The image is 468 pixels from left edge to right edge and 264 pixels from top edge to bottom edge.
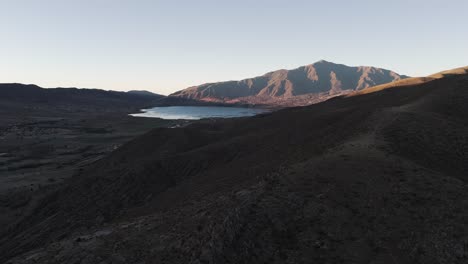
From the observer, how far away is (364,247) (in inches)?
661

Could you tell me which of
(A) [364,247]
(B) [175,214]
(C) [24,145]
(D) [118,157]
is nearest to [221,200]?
(B) [175,214]

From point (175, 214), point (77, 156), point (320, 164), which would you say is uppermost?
point (320, 164)

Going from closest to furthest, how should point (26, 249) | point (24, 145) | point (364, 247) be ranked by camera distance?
point (364, 247) → point (26, 249) → point (24, 145)

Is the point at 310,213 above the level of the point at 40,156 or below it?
above

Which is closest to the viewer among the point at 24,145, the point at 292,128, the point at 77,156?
the point at 292,128

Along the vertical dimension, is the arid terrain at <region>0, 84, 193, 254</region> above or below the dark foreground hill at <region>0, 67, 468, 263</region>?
below

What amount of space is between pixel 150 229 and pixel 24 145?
11486cm

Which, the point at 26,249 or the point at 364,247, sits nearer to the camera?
the point at 364,247

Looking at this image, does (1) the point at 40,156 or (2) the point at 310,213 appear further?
(1) the point at 40,156

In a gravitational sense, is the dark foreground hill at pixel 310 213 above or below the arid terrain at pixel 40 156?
above

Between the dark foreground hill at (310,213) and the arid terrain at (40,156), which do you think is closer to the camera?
the dark foreground hill at (310,213)

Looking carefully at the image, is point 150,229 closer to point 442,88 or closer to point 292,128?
point 292,128

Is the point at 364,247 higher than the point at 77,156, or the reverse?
the point at 364,247

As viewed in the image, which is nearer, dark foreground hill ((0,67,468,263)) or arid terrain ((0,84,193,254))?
dark foreground hill ((0,67,468,263))
